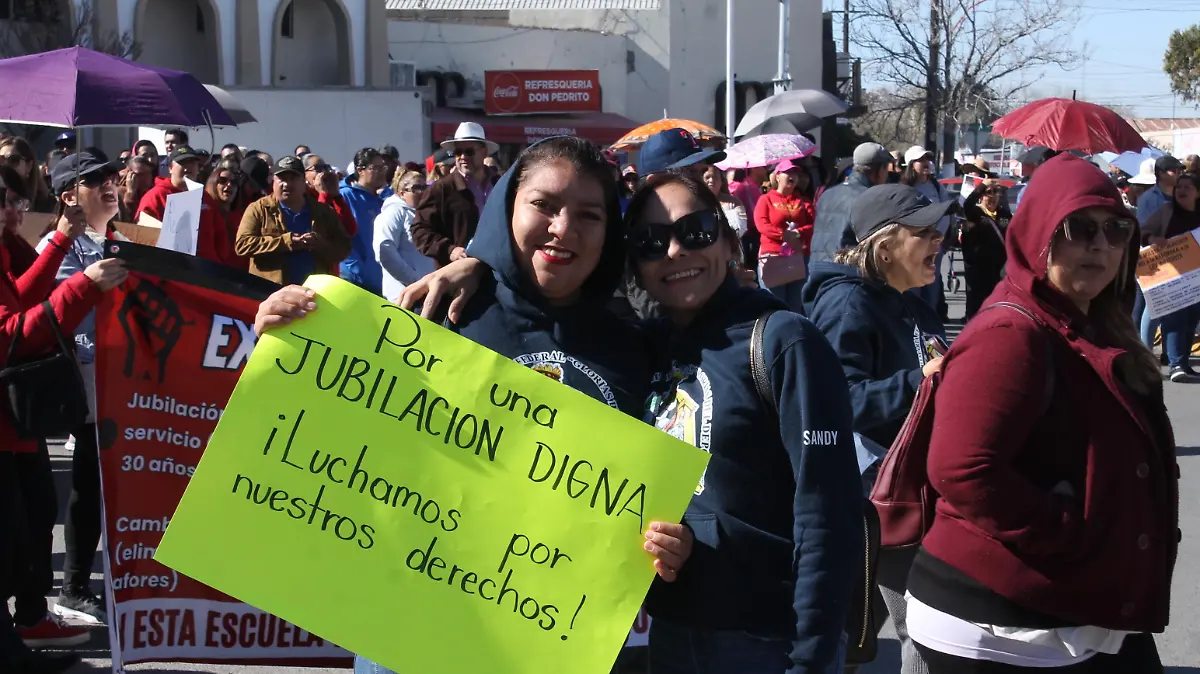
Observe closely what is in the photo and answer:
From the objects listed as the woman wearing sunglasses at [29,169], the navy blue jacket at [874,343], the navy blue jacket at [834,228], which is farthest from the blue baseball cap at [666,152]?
the woman wearing sunglasses at [29,169]

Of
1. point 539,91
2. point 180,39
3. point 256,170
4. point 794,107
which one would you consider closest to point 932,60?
point 539,91

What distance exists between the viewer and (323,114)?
26.2m

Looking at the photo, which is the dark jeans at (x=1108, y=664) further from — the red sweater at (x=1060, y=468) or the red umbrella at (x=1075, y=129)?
the red umbrella at (x=1075, y=129)

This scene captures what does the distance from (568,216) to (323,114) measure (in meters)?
24.6

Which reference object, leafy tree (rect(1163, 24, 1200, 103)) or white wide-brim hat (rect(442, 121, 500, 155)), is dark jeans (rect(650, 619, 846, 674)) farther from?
leafy tree (rect(1163, 24, 1200, 103))

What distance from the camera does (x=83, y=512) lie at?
5.54 meters

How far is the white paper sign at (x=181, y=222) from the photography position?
15.8 feet

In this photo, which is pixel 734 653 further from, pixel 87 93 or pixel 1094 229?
pixel 87 93

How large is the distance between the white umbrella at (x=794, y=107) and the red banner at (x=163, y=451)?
44.6 feet

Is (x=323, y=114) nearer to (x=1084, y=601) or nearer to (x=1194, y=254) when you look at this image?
(x=1194, y=254)

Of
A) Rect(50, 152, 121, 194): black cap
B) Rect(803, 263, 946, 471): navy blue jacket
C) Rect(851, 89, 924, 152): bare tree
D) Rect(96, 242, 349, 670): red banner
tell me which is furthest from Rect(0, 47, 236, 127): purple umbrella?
Rect(851, 89, 924, 152): bare tree

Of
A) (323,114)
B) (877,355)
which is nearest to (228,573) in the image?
(877,355)

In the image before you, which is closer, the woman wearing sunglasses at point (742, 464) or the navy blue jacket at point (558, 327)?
the woman wearing sunglasses at point (742, 464)

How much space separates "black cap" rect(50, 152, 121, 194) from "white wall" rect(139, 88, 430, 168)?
62.7 ft
